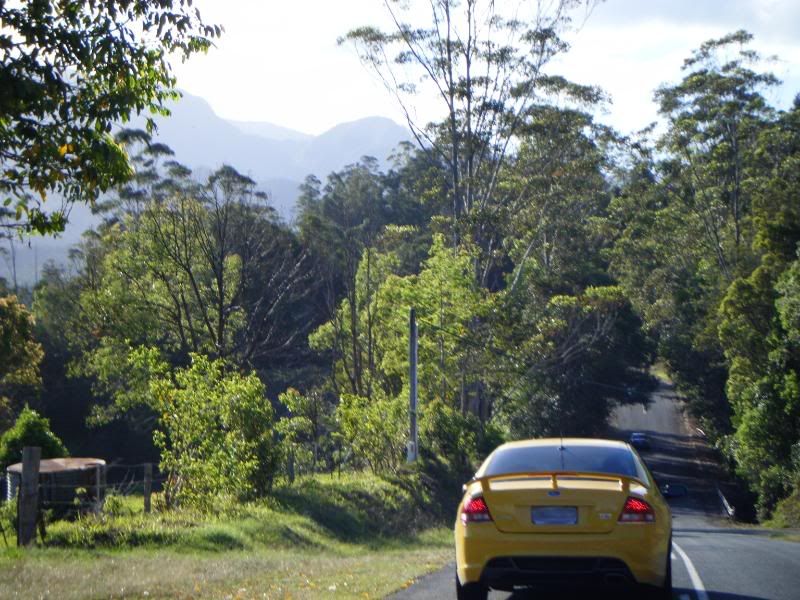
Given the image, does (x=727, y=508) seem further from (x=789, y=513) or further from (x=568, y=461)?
(x=568, y=461)

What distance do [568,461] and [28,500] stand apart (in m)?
7.23

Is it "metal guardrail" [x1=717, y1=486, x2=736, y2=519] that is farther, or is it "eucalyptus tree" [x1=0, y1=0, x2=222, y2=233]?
"metal guardrail" [x1=717, y1=486, x2=736, y2=519]

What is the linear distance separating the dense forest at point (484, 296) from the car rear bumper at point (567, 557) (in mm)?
15787

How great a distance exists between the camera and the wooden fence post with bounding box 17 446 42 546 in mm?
12930

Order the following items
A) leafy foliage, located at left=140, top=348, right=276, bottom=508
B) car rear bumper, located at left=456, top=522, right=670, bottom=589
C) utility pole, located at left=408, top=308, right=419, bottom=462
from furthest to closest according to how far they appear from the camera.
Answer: utility pole, located at left=408, top=308, right=419, bottom=462
leafy foliage, located at left=140, top=348, right=276, bottom=508
car rear bumper, located at left=456, top=522, right=670, bottom=589

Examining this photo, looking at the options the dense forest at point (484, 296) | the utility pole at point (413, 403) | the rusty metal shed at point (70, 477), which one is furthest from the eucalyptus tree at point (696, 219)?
the rusty metal shed at point (70, 477)

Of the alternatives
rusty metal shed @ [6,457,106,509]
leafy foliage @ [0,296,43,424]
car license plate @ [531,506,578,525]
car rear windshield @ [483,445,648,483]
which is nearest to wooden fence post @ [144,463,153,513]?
rusty metal shed @ [6,457,106,509]

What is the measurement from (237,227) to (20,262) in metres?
129

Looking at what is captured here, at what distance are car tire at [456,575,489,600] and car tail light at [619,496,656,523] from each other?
1.33m

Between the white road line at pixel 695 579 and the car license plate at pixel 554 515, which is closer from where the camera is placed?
the car license plate at pixel 554 515

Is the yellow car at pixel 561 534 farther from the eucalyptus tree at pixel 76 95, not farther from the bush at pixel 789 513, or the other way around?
the bush at pixel 789 513

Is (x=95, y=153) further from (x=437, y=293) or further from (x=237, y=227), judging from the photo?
(x=237, y=227)

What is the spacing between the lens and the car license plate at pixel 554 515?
27.9ft

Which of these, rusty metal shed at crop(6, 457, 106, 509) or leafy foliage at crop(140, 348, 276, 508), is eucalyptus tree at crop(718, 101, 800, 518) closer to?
leafy foliage at crop(140, 348, 276, 508)
